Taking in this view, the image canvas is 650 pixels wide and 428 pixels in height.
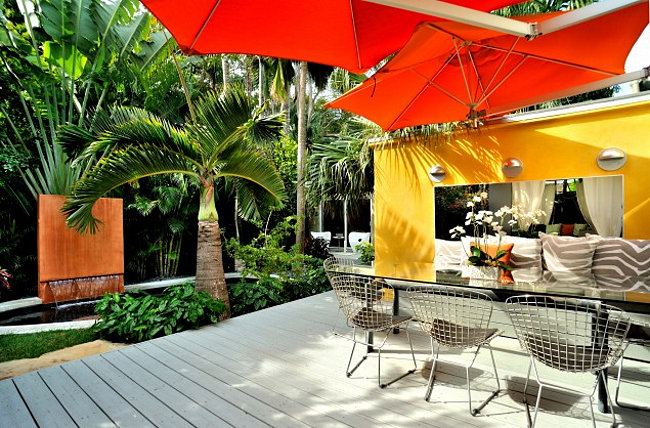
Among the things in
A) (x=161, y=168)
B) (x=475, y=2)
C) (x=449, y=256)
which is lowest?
(x=449, y=256)

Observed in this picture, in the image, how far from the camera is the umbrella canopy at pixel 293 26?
7.88ft

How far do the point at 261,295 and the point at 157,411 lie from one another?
11.5ft

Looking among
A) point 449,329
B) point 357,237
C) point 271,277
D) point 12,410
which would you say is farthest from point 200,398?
point 357,237

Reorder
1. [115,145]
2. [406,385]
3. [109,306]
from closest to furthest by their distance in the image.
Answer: [406,385] → [115,145] → [109,306]

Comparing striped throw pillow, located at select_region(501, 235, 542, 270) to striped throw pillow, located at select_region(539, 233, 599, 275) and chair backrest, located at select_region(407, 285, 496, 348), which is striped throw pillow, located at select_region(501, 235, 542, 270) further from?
chair backrest, located at select_region(407, 285, 496, 348)

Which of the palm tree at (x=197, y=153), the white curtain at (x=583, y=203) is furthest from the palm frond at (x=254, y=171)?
the white curtain at (x=583, y=203)

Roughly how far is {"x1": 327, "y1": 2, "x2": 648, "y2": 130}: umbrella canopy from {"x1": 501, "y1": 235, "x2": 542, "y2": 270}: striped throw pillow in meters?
2.02

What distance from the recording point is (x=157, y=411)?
266cm

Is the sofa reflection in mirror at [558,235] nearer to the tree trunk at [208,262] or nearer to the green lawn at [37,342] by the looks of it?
the tree trunk at [208,262]

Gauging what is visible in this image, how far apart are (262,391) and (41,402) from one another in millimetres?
1789

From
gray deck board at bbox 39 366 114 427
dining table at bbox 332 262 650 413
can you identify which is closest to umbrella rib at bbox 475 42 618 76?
dining table at bbox 332 262 650 413

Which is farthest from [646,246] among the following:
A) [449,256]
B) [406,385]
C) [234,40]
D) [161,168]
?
[161,168]

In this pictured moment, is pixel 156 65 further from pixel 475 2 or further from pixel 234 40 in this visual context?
pixel 475 2

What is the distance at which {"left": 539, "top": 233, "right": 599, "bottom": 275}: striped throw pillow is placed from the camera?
446cm
